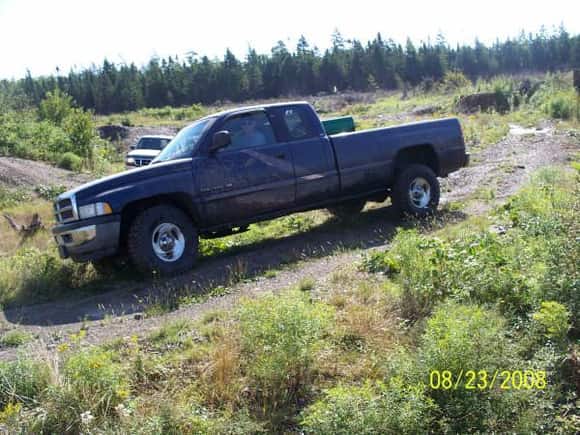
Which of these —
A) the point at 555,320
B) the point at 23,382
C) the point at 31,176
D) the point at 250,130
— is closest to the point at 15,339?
the point at 23,382

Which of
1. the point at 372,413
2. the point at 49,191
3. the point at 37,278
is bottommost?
the point at 372,413

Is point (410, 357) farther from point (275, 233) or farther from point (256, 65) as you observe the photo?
point (256, 65)

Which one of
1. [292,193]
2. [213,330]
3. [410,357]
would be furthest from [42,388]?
[292,193]

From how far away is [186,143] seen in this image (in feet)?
25.0

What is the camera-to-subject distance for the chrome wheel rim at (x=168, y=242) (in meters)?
6.99

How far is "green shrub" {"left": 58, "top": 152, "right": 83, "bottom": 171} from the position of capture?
2388cm

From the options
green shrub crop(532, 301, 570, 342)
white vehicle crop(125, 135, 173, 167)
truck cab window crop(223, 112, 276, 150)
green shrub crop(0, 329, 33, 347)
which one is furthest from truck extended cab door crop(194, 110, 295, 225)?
white vehicle crop(125, 135, 173, 167)

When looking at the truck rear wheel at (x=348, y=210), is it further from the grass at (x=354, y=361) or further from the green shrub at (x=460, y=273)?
the grass at (x=354, y=361)

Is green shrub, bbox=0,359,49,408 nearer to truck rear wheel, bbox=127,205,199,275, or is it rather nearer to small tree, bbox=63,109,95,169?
truck rear wheel, bbox=127,205,199,275

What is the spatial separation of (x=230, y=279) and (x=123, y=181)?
5.75ft

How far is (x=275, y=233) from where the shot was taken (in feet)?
30.2

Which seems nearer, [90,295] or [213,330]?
[213,330]

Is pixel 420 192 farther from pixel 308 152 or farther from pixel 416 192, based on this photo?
pixel 308 152

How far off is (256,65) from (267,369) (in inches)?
3399
